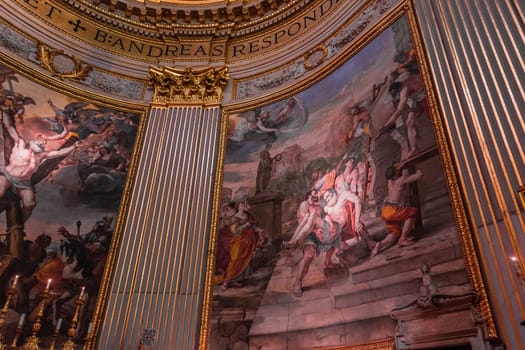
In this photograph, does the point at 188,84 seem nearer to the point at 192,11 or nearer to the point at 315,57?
the point at 192,11

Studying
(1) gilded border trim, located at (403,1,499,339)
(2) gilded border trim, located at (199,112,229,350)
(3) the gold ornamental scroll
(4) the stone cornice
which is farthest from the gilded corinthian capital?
(1) gilded border trim, located at (403,1,499,339)

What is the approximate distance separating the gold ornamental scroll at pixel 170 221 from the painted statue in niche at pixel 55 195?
508mm

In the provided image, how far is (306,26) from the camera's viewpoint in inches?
408

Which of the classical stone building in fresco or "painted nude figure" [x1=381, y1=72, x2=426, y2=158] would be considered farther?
"painted nude figure" [x1=381, y1=72, x2=426, y2=158]

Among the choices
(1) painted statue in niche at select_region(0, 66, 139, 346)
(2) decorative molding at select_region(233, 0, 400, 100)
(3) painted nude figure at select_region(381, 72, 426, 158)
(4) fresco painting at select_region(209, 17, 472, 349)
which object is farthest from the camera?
(2) decorative molding at select_region(233, 0, 400, 100)

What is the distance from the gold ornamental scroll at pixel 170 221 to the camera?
23.6 ft

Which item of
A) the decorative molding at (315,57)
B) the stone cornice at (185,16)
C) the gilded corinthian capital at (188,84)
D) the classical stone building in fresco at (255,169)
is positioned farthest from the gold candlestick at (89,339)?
the stone cornice at (185,16)

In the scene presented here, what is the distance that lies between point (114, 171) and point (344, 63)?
522 cm

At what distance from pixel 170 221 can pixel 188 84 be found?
389 centimetres

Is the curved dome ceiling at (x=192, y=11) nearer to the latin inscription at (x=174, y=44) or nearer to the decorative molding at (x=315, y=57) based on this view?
the latin inscription at (x=174, y=44)

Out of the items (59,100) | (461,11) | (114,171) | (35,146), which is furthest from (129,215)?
(461,11)

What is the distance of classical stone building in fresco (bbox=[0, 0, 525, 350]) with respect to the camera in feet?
16.8

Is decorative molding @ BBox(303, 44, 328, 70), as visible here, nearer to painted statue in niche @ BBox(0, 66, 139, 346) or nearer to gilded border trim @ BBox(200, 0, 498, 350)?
gilded border trim @ BBox(200, 0, 498, 350)

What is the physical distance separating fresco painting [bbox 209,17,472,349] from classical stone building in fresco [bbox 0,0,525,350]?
0.03m
